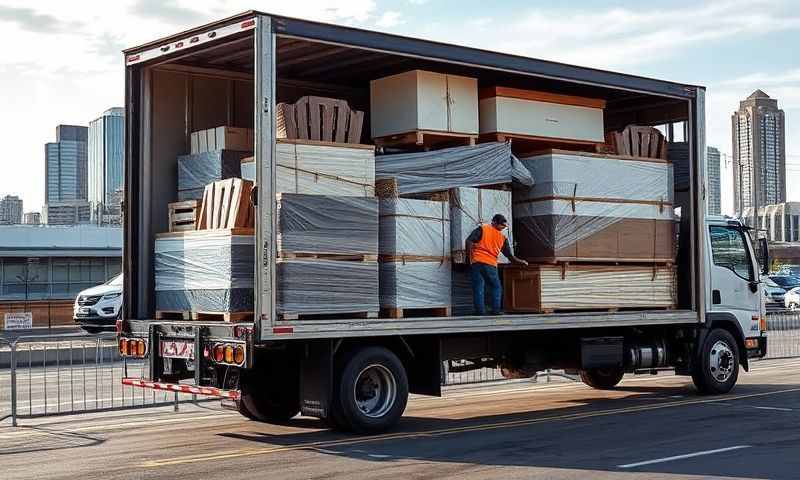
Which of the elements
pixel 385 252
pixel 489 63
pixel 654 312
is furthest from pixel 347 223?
pixel 654 312

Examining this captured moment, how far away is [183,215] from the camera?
11.8 metres

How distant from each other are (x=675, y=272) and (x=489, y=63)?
424 cm

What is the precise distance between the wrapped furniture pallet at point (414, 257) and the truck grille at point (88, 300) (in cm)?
1735

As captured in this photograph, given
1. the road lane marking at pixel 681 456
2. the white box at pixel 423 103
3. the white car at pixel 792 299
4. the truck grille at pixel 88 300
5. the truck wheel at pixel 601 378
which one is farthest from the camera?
the white car at pixel 792 299

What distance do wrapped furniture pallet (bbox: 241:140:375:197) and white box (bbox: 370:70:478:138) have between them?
3.11 ft

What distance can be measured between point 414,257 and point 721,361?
555 cm

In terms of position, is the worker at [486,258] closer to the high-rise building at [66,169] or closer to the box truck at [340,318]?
the box truck at [340,318]

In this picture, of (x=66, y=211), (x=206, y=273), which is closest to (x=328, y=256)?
(x=206, y=273)

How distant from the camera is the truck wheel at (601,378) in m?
15.7

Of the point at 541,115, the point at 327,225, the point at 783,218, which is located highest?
the point at 783,218

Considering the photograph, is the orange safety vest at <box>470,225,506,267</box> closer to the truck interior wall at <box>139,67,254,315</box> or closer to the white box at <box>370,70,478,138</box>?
the white box at <box>370,70,478,138</box>

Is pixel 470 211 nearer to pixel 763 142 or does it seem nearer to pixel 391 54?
pixel 391 54

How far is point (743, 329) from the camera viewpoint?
15.2 metres

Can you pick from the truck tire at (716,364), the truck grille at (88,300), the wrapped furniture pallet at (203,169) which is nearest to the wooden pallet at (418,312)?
the wrapped furniture pallet at (203,169)
